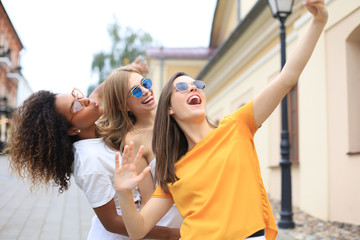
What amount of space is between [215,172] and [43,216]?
249 inches

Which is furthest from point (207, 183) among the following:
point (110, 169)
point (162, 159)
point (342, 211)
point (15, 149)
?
point (342, 211)

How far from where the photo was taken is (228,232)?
5.83 ft

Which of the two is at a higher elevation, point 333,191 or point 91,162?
point 91,162

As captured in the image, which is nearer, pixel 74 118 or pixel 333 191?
pixel 74 118

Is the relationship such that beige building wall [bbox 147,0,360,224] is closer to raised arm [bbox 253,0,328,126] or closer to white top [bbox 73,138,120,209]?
raised arm [bbox 253,0,328,126]

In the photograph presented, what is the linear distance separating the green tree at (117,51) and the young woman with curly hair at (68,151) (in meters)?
31.9

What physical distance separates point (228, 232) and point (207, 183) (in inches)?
9.5

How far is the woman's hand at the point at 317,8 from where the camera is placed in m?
1.74

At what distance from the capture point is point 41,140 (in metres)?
2.27

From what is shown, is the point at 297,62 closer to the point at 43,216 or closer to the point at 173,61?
the point at 43,216

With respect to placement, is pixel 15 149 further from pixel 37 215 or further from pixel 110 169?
pixel 37 215

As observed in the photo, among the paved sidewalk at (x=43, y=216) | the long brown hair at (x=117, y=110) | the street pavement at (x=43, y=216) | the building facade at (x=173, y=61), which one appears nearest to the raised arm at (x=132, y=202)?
the long brown hair at (x=117, y=110)

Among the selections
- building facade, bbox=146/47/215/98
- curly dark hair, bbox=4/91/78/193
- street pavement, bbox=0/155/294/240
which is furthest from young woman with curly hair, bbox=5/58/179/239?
building facade, bbox=146/47/215/98

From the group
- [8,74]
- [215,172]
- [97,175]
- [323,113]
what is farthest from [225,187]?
[8,74]
